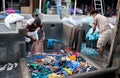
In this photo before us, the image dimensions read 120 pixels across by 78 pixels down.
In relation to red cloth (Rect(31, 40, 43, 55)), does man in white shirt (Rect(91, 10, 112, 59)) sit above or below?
above

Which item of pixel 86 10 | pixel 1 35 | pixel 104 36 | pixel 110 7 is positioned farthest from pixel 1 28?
pixel 110 7

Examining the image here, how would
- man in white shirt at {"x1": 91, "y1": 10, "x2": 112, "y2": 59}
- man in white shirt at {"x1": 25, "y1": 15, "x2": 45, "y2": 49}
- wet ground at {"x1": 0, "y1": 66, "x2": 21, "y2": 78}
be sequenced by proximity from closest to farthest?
wet ground at {"x1": 0, "y1": 66, "x2": 21, "y2": 78} < man in white shirt at {"x1": 25, "y1": 15, "x2": 45, "y2": 49} < man in white shirt at {"x1": 91, "y1": 10, "x2": 112, "y2": 59}

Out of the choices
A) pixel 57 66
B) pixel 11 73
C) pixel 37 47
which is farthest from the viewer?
pixel 37 47

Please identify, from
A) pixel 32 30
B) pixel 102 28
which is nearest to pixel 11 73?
pixel 32 30

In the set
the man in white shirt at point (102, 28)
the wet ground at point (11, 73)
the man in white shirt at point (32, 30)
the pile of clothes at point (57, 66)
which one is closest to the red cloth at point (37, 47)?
the man in white shirt at point (32, 30)

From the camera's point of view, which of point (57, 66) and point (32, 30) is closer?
point (57, 66)

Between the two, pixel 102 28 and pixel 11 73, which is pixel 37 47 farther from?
pixel 102 28

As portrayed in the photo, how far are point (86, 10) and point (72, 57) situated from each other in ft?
28.2

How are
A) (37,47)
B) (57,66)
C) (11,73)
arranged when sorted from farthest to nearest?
(37,47)
(57,66)
(11,73)

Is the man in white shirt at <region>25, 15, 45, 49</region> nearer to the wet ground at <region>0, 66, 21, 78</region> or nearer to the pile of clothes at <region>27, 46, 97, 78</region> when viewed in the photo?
the pile of clothes at <region>27, 46, 97, 78</region>

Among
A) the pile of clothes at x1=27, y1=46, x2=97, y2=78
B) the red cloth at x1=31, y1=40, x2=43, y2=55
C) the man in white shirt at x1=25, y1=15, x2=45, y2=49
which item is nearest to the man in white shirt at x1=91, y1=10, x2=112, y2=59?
the pile of clothes at x1=27, y1=46, x2=97, y2=78

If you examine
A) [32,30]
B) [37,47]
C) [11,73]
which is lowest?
[11,73]

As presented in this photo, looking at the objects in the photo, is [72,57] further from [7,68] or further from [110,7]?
[110,7]

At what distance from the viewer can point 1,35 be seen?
6.37 metres
